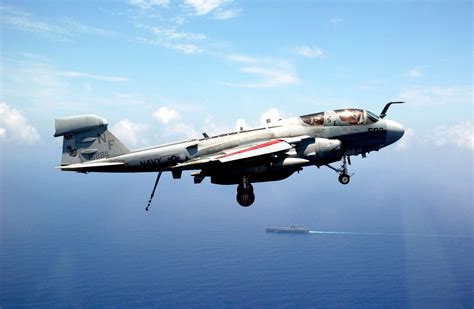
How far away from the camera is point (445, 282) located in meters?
194

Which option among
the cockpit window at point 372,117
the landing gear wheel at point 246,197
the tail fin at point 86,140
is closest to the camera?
the landing gear wheel at point 246,197

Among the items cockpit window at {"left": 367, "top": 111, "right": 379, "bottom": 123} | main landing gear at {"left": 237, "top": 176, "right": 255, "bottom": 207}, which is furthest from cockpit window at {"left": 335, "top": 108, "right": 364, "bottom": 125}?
main landing gear at {"left": 237, "top": 176, "right": 255, "bottom": 207}

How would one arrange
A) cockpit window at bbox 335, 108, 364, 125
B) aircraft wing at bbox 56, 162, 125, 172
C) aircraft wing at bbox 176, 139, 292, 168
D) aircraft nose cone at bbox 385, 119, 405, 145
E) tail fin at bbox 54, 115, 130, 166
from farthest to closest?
1. aircraft nose cone at bbox 385, 119, 405, 145
2. cockpit window at bbox 335, 108, 364, 125
3. tail fin at bbox 54, 115, 130, 166
4. aircraft wing at bbox 56, 162, 125, 172
5. aircraft wing at bbox 176, 139, 292, 168

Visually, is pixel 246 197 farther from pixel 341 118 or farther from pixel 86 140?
pixel 86 140

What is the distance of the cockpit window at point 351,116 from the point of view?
83.8ft

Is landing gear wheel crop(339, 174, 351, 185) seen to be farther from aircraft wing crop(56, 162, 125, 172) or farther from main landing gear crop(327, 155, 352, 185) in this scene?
aircraft wing crop(56, 162, 125, 172)

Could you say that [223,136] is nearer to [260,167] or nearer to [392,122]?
[260,167]

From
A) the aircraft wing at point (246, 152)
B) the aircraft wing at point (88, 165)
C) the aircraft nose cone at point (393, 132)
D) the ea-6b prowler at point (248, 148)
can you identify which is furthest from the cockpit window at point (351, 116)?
the aircraft wing at point (88, 165)

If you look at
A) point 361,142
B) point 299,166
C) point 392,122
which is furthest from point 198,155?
point 392,122

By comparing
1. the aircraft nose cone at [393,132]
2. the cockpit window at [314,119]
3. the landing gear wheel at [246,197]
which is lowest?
the landing gear wheel at [246,197]

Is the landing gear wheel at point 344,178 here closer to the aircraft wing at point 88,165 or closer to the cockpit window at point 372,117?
the cockpit window at point 372,117

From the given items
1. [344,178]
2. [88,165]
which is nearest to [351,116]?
[344,178]

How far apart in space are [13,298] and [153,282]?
2350 inches

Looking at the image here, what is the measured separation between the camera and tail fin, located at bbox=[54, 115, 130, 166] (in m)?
25.0
